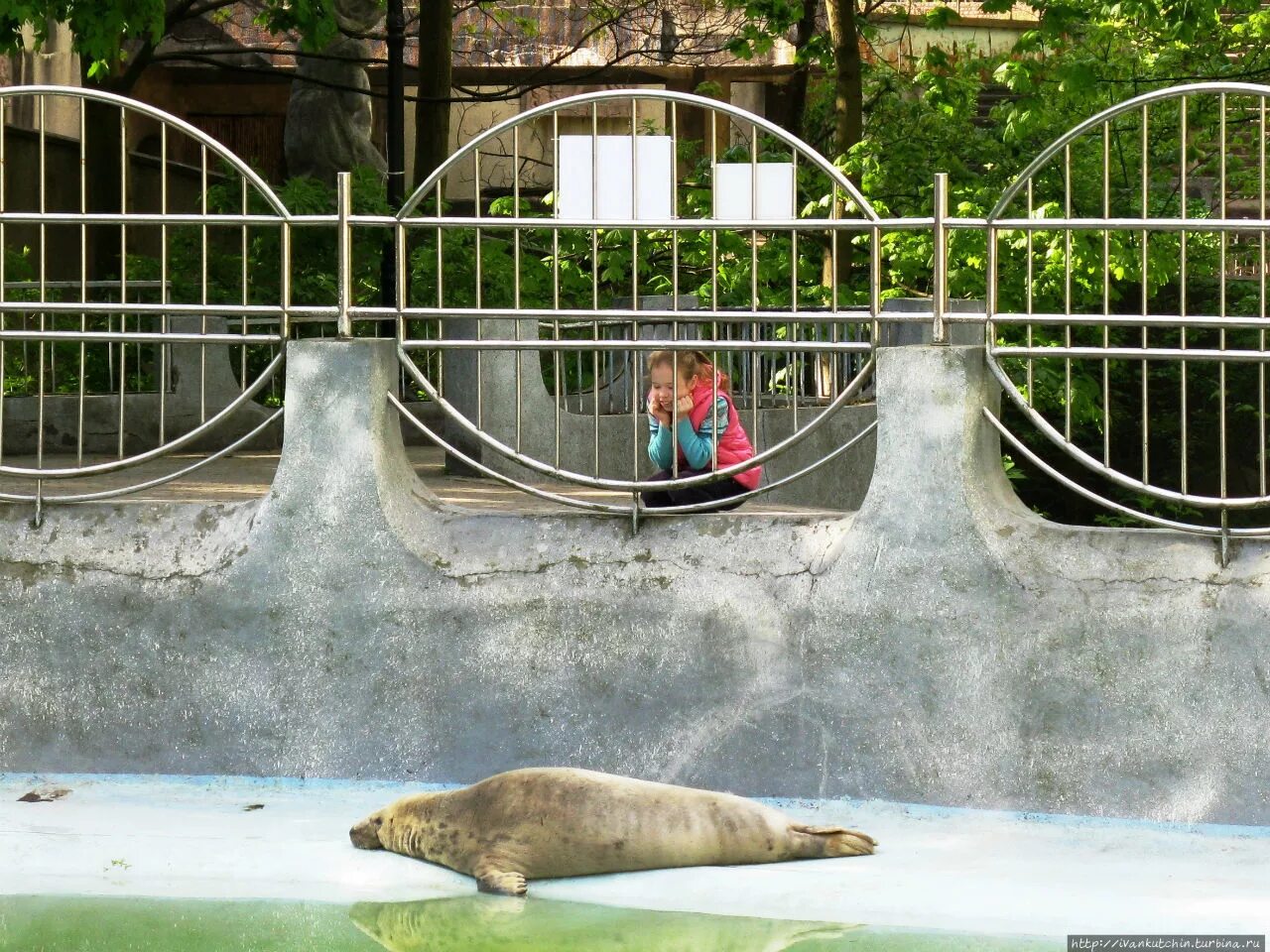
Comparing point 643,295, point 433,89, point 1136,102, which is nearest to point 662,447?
point 1136,102

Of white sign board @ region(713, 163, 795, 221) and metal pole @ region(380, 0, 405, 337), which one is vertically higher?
metal pole @ region(380, 0, 405, 337)

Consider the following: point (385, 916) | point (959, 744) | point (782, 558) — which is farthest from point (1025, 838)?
point (385, 916)

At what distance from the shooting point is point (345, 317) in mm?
6520

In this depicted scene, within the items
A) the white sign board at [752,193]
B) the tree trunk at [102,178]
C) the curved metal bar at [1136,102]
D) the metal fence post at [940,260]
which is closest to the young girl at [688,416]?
the white sign board at [752,193]

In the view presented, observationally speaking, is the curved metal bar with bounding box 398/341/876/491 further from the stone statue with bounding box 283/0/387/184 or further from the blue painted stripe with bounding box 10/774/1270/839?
the stone statue with bounding box 283/0/387/184

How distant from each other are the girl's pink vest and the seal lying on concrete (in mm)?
1522

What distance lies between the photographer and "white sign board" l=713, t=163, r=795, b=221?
637 centimetres

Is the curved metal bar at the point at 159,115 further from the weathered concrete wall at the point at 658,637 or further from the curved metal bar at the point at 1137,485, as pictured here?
the curved metal bar at the point at 1137,485

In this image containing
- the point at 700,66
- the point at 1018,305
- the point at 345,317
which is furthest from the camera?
the point at 700,66

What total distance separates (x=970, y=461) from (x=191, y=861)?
2.90m

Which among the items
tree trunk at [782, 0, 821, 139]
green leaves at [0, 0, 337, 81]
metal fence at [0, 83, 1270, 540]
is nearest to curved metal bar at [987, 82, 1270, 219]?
metal fence at [0, 83, 1270, 540]

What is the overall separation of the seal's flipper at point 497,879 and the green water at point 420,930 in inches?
2.9

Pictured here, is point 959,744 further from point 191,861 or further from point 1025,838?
point 191,861

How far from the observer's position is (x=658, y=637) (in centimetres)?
634
